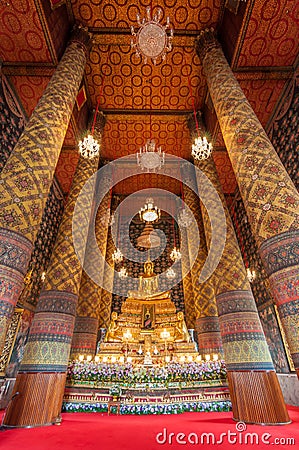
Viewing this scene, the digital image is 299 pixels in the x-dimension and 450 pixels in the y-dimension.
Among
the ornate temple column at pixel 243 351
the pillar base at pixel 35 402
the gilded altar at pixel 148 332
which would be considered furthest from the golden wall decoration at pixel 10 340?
the ornate temple column at pixel 243 351

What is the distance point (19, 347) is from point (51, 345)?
15.4 feet

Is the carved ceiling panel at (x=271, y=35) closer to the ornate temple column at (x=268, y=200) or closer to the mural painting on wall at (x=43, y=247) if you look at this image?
the ornate temple column at (x=268, y=200)

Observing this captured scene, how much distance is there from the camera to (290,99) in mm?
7734

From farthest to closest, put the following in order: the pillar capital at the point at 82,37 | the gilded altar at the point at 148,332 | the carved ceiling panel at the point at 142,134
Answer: the carved ceiling panel at the point at 142,134 < the gilded altar at the point at 148,332 < the pillar capital at the point at 82,37

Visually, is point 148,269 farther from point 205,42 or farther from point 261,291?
point 205,42

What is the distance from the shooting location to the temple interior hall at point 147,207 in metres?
4.21

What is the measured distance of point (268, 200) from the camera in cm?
388

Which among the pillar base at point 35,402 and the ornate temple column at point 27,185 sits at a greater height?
the ornate temple column at point 27,185

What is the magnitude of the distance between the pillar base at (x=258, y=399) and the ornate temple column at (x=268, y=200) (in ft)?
7.41

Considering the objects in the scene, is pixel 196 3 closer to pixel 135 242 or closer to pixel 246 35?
pixel 246 35

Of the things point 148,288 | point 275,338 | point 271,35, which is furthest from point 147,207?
point 271,35

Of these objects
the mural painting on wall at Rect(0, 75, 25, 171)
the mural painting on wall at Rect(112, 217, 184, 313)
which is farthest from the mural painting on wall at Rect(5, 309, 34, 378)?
the mural painting on wall at Rect(0, 75, 25, 171)

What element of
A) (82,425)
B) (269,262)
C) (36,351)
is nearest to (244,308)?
(269,262)

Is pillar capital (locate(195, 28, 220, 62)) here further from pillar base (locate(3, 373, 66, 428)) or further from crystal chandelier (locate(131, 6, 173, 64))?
pillar base (locate(3, 373, 66, 428))
